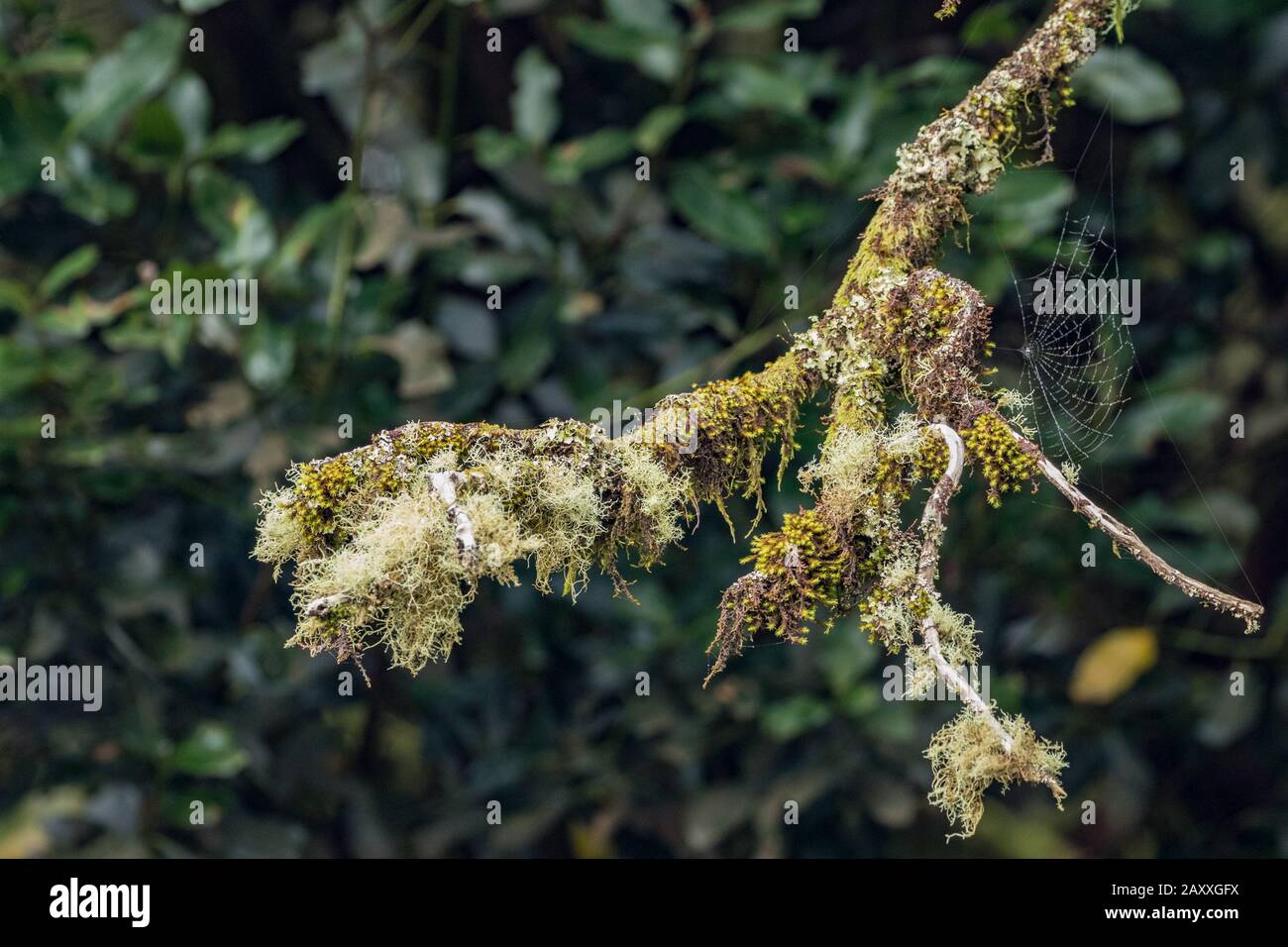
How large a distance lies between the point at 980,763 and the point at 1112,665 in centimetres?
214

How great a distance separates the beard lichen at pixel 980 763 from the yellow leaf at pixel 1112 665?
1.99 m

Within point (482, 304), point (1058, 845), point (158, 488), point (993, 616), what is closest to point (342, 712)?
point (158, 488)

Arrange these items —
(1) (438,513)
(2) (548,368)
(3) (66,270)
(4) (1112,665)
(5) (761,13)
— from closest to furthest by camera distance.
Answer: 1. (1) (438,513)
2. (3) (66,270)
3. (5) (761,13)
4. (2) (548,368)
5. (4) (1112,665)

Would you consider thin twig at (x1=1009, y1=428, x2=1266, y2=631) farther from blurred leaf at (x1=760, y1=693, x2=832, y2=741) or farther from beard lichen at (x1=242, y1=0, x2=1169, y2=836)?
blurred leaf at (x1=760, y1=693, x2=832, y2=741)

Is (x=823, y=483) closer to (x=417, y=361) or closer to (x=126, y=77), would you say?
(x=417, y=361)

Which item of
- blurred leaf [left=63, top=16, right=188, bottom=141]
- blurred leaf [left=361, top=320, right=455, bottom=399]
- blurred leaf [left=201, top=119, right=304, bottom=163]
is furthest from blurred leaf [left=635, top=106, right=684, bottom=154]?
blurred leaf [left=63, top=16, right=188, bottom=141]

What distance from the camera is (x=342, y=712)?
356 centimetres

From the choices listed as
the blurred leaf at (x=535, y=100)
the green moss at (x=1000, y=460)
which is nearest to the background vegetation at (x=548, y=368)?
the blurred leaf at (x=535, y=100)

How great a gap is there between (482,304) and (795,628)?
6.40 ft

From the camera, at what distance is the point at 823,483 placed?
5.33ft

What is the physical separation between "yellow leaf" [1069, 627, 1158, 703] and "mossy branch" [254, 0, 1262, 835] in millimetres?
1945

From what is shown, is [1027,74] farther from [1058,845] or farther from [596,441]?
[1058,845]

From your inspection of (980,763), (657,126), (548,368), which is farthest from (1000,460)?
(548,368)

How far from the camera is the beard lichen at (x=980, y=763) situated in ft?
4.89
